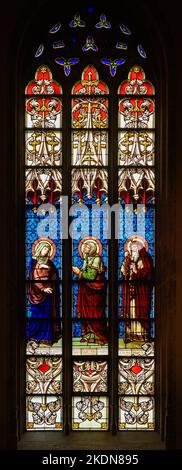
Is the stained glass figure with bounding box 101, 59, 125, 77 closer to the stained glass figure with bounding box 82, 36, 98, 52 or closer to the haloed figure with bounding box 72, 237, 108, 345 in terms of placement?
the stained glass figure with bounding box 82, 36, 98, 52

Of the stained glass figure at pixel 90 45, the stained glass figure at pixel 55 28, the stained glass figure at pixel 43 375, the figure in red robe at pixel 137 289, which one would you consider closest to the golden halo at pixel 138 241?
the figure in red robe at pixel 137 289

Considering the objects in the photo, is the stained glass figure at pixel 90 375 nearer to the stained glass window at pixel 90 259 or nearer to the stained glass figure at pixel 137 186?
the stained glass window at pixel 90 259

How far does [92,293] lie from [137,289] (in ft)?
1.31

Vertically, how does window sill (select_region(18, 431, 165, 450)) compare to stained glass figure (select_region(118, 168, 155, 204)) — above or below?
below

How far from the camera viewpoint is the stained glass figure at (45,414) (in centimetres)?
627

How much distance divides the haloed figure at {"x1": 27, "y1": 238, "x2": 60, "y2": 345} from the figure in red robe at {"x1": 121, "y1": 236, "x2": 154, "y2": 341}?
24.0 inches

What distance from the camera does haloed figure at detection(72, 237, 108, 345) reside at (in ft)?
20.8

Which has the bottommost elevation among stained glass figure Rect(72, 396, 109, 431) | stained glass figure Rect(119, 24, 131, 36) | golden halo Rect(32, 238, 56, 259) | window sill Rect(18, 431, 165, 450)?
window sill Rect(18, 431, 165, 450)

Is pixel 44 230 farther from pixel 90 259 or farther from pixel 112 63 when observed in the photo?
pixel 112 63

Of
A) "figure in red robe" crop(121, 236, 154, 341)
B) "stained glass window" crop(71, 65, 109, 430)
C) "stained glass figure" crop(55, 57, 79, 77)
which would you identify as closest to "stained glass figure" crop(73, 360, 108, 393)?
"stained glass window" crop(71, 65, 109, 430)

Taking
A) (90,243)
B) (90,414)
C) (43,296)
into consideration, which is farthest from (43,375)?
(90,243)

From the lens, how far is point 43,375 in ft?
20.7
